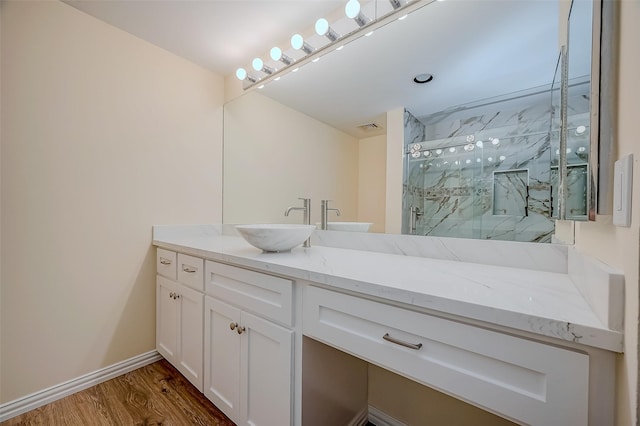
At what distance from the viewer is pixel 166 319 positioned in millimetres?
1712

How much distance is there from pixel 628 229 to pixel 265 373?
112 cm

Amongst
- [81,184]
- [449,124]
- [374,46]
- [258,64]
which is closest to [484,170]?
[449,124]

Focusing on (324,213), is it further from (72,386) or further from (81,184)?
(72,386)

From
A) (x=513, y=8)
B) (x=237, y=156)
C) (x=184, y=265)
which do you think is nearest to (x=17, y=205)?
(x=184, y=265)

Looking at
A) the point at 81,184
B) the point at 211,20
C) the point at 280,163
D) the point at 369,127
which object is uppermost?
the point at 211,20

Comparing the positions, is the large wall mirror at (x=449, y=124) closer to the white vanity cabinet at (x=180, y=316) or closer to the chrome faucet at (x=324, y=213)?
the chrome faucet at (x=324, y=213)

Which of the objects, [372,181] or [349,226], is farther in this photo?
[349,226]

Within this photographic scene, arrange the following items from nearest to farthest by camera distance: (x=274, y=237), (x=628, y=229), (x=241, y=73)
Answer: (x=628, y=229) → (x=274, y=237) → (x=241, y=73)

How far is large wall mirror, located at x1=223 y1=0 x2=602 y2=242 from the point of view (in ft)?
3.01

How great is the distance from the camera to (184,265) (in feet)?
5.04

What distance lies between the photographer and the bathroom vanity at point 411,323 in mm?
519

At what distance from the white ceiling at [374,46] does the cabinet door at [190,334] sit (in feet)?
4.19

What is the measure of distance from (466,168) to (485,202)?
15 centimetres

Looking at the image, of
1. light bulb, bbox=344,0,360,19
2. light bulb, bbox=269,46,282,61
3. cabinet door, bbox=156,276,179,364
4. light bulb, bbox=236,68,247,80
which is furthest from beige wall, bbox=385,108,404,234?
cabinet door, bbox=156,276,179,364
